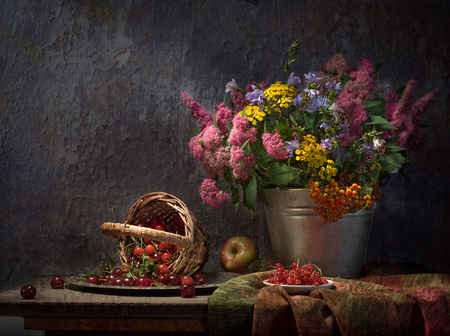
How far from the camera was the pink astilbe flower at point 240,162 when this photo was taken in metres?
1.21

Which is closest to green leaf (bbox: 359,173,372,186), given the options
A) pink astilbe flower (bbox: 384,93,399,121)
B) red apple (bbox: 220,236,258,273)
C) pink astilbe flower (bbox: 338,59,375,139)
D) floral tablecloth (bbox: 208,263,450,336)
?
pink astilbe flower (bbox: 338,59,375,139)

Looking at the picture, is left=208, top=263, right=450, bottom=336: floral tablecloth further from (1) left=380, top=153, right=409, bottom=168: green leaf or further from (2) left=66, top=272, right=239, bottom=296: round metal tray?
(1) left=380, top=153, right=409, bottom=168: green leaf

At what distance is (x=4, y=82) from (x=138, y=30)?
554 millimetres

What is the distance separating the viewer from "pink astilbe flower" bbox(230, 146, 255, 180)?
3.96 feet

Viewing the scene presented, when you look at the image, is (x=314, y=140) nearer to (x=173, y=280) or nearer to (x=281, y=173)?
(x=281, y=173)

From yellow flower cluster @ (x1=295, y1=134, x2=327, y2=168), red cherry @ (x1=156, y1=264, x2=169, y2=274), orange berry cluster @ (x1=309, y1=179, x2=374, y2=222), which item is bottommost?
red cherry @ (x1=156, y1=264, x2=169, y2=274)

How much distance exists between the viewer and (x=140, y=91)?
1.72 metres

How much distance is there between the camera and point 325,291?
104 cm

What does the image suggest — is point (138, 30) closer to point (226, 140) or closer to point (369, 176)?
point (226, 140)

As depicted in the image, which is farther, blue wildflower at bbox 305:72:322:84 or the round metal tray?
blue wildflower at bbox 305:72:322:84

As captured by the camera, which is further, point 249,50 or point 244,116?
point 249,50

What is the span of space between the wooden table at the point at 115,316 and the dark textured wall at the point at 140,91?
589 mm

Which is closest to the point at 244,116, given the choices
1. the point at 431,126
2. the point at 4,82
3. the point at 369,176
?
the point at 369,176

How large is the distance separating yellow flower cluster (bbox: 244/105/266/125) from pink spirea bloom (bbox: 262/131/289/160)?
0.06 metres
